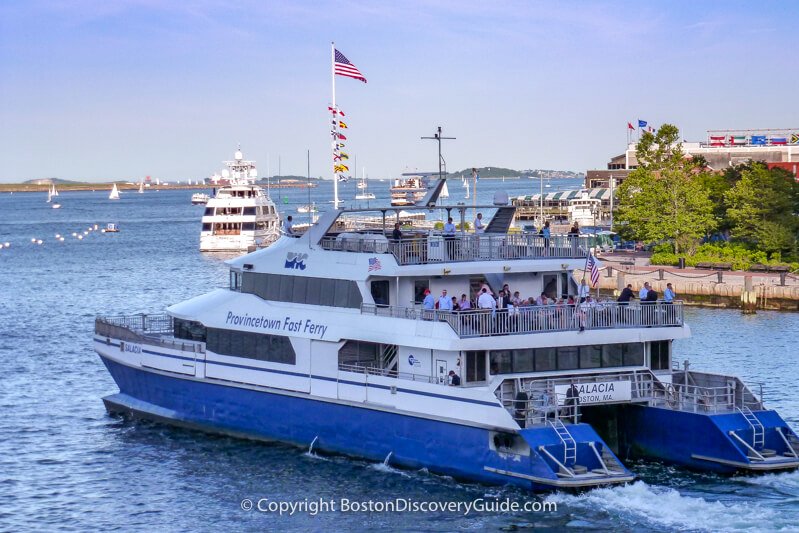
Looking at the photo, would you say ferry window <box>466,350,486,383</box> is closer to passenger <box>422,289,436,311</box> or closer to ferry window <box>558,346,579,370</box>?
passenger <box>422,289,436,311</box>

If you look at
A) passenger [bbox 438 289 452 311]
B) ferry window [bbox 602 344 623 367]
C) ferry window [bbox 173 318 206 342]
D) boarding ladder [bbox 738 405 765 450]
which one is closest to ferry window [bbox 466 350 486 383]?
passenger [bbox 438 289 452 311]

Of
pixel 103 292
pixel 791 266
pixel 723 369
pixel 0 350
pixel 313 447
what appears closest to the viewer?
pixel 313 447

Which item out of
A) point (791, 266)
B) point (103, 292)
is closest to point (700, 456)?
point (791, 266)

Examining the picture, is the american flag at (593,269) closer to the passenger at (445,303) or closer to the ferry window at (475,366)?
the passenger at (445,303)

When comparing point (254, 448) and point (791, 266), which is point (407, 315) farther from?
point (791, 266)

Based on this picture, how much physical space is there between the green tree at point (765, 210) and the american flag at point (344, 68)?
3749 cm

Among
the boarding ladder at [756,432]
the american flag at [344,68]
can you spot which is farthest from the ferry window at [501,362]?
the american flag at [344,68]

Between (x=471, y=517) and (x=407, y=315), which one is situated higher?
(x=407, y=315)

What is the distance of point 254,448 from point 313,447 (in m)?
1.90

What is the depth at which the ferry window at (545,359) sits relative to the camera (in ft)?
92.2

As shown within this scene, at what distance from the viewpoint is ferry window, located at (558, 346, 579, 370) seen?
1114 inches

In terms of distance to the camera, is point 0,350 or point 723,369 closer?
point 723,369

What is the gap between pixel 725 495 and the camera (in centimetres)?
2627

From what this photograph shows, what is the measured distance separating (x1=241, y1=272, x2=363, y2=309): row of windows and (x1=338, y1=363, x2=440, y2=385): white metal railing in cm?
149
